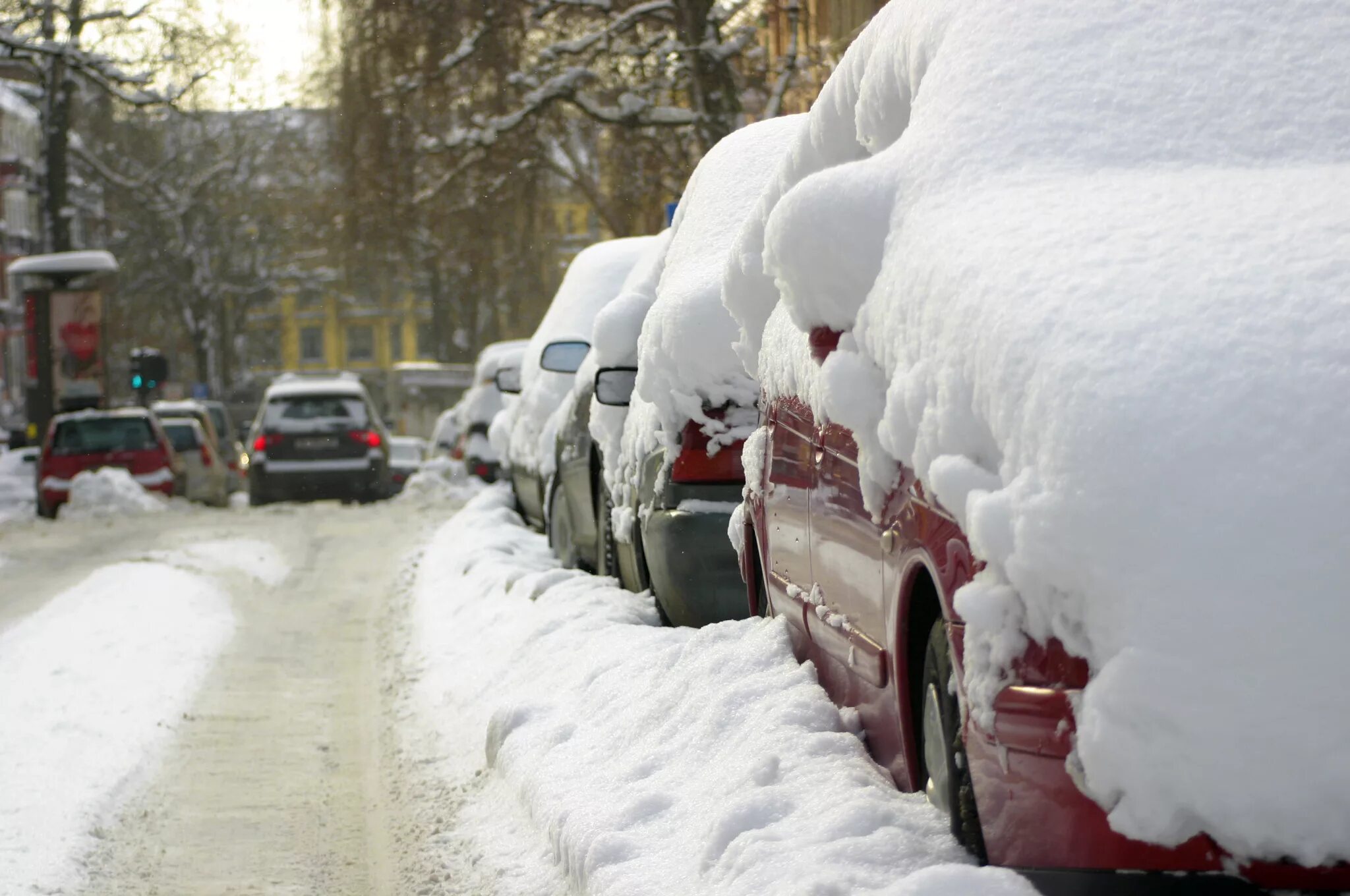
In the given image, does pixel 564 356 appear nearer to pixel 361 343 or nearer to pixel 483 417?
pixel 483 417

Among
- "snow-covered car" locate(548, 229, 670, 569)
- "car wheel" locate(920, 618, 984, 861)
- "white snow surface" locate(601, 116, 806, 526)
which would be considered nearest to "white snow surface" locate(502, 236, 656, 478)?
"snow-covered car" locate(548, 229, 670, 569)

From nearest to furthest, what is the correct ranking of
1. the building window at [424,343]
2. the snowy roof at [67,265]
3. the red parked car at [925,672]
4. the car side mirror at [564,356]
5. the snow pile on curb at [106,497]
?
the red parked car at [925,672] → the car side mirror at [564,356] → the snow pile on curb at [106,497] → the snowy roof at [67,265] → the building window at [424,343]

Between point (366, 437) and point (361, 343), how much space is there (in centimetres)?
8269

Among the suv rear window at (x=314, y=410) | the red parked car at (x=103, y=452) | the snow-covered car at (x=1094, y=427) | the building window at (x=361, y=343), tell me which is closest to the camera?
the snow-covered car at (x=1094, y=427)

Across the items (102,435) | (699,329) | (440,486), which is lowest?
(440,486)

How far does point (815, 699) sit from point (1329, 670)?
6.78 feet

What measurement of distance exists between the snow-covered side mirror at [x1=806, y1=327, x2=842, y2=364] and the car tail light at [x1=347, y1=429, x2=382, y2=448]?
2154 centimetres

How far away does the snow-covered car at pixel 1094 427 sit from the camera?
2723 mm

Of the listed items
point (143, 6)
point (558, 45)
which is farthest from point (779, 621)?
point (143, 6)

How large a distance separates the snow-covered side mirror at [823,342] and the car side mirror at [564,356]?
5.83 meters

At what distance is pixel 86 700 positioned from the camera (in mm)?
7719

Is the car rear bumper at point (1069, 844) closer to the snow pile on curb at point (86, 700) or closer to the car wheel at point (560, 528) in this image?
the snow pile on curb at point (86, 700)

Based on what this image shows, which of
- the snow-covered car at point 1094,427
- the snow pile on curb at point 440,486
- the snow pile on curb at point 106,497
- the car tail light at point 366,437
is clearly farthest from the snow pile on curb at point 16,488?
the snow-covered car at point 1094,427

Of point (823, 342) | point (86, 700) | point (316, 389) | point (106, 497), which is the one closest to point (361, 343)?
point (316, 389)
